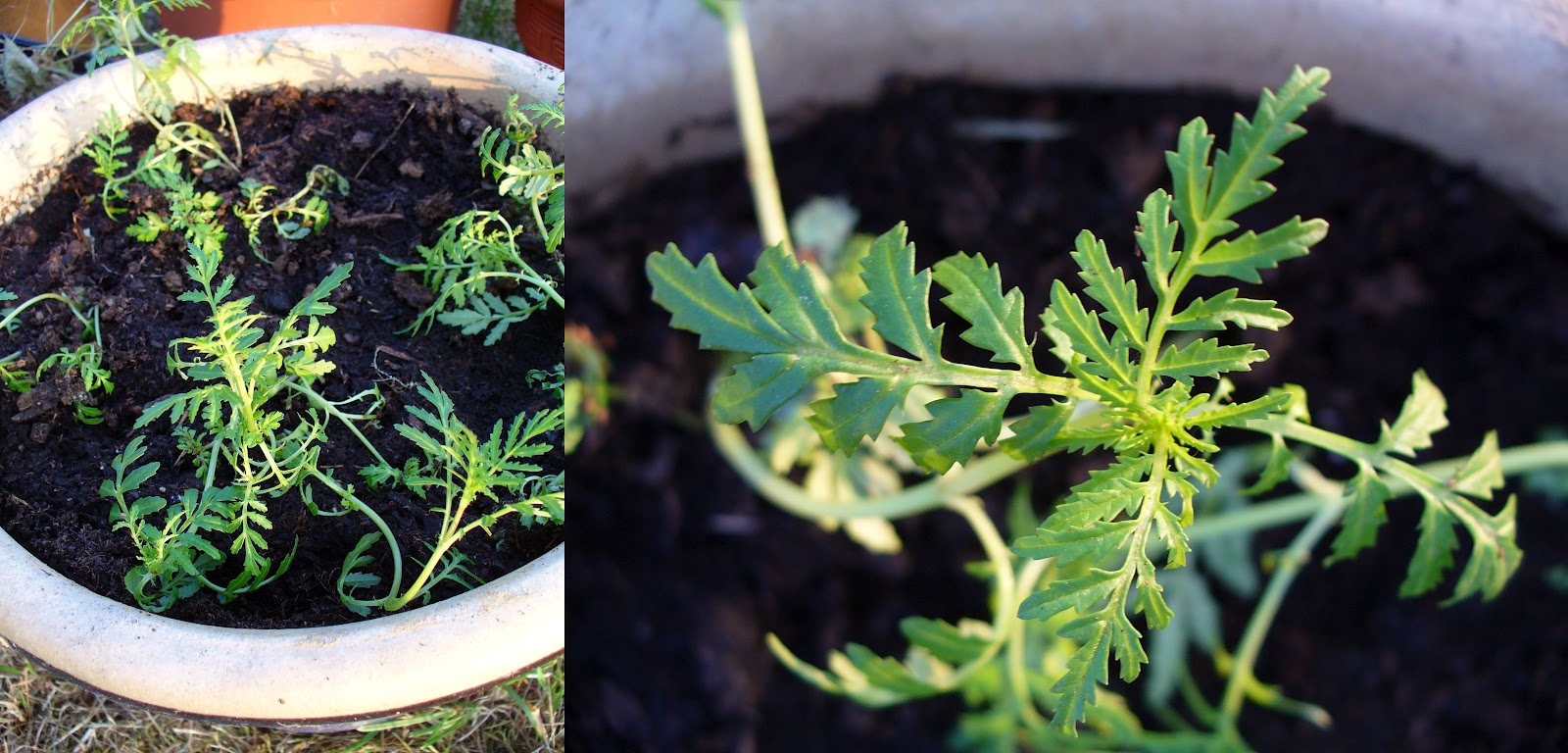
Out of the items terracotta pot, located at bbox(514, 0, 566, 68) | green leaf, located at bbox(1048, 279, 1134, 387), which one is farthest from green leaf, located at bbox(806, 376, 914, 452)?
terracotta pot, located at bbox(514, 0, 566, 68)

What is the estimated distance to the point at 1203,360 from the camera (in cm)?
67

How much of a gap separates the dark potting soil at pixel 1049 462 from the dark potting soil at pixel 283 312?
0.54 feet

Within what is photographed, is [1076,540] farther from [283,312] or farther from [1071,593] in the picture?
[283,312]

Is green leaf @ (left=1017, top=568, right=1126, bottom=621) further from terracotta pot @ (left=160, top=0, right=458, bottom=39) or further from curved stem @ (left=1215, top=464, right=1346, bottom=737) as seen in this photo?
terracotta pot @ (left=160, top=0, right=458, bottom=39)

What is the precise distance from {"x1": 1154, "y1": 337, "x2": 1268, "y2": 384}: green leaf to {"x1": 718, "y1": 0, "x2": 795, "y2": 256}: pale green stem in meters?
0.46

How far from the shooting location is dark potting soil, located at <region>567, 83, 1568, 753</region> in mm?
1135

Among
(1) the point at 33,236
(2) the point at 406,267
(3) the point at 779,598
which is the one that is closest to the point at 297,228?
(2) the point at 406,267

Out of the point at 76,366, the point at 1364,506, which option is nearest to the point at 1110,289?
the point at 1364,506

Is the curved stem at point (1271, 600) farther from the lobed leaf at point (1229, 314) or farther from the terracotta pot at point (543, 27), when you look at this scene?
the terracotta pot at point (543, 27)

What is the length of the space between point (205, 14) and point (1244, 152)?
1362mm

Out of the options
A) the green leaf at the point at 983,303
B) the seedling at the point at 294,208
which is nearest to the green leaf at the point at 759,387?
the green leaf at the point at 983,303

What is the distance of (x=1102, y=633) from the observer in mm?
656

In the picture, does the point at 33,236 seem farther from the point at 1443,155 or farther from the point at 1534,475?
the point at 1534,475

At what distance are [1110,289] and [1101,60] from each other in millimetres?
613
